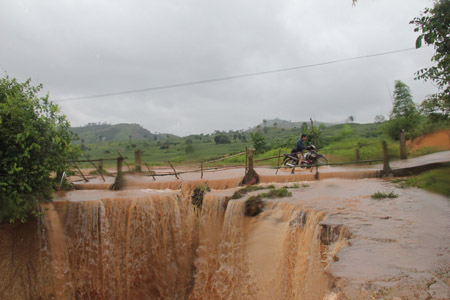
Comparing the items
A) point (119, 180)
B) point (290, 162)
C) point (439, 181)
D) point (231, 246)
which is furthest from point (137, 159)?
point (439, 181)

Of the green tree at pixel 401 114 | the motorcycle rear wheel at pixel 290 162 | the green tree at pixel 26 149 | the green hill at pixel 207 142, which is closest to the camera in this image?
the green tree at pixel 26 149

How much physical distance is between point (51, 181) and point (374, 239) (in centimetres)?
642

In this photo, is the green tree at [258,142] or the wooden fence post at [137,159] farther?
the green tree at [258,142]

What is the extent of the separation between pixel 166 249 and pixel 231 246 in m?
2.16

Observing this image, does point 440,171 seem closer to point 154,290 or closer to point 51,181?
point 51,181

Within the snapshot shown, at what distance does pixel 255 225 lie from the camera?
7.48 metres

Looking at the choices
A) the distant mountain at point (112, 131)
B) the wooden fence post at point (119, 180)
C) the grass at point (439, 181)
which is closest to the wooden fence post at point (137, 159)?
the wooden fence post at point (119, 180)

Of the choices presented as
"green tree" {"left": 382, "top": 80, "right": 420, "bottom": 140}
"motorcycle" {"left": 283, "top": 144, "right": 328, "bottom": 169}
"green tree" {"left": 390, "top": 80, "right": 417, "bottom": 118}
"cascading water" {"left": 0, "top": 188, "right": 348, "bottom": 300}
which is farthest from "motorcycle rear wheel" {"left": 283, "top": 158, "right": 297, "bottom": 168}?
"green tree" {"left": 390, "top": 80, "right": 417, "bottom": 118}

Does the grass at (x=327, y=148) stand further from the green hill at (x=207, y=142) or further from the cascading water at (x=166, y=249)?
the cascading water at (x=166, y=249)

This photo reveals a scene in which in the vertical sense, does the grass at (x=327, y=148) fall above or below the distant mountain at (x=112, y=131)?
below

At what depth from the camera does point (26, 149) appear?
6.14m

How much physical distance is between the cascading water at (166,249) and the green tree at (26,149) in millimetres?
1209

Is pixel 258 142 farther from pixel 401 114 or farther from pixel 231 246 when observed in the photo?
pixel 231 246

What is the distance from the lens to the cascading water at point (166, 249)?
23.0ft
